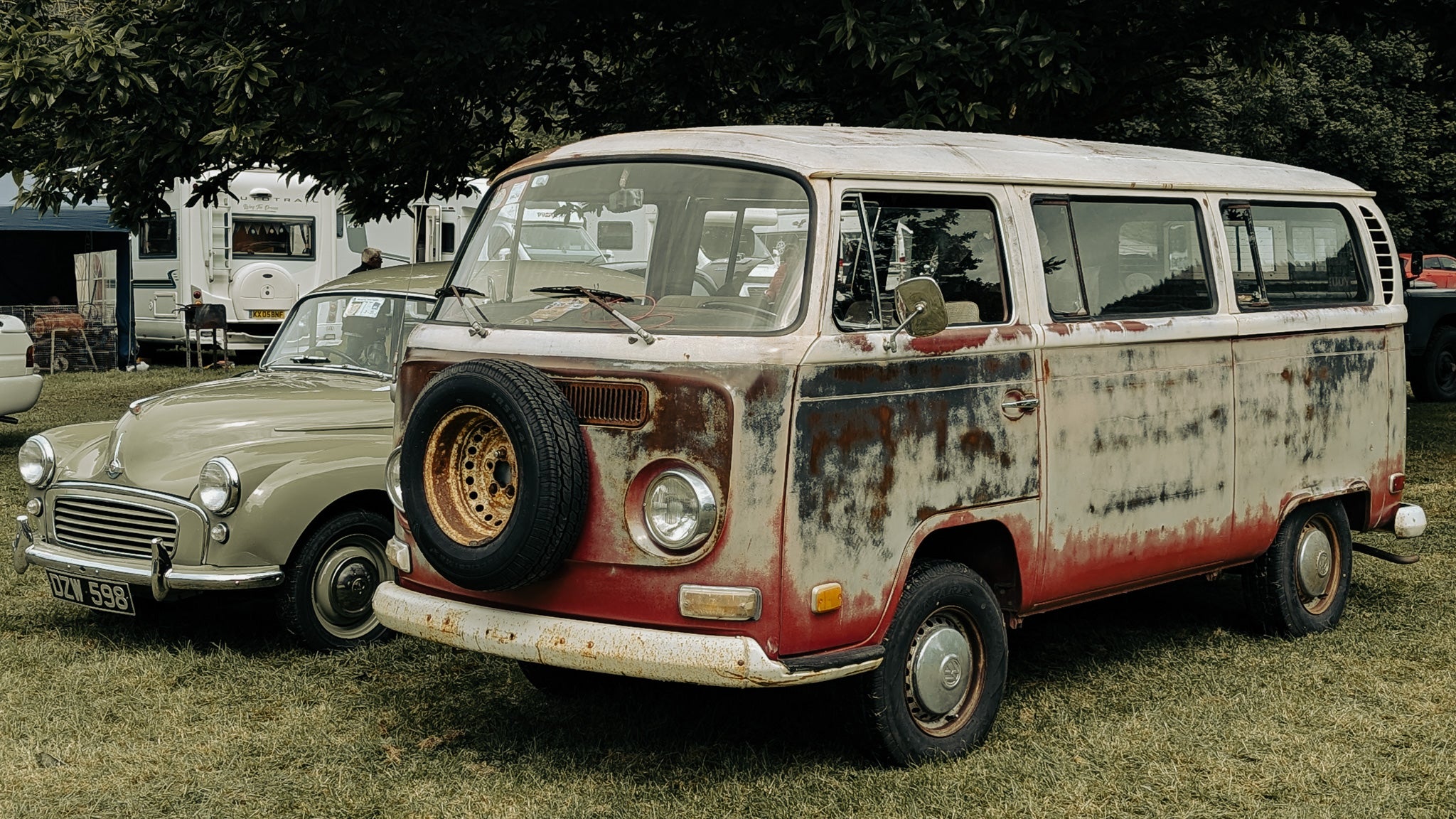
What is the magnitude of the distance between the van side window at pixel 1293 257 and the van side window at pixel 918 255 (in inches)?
64.1

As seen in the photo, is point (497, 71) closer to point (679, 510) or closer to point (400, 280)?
point (400, 280)

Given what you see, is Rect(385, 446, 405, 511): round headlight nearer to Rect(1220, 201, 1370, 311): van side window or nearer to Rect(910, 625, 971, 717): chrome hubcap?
Rect(910, 625, 971, 717): chrome hubcap

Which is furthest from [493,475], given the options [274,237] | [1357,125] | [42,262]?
[1357,125]

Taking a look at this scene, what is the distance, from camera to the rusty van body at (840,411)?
Answer: 4695 mm

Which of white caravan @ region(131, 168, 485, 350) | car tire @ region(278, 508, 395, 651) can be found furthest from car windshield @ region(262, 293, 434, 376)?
white caravan @ region(131, 168, 485, 350)

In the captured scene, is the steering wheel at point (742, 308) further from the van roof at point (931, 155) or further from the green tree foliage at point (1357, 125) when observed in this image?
the green tree foliage at point (1357, 125)

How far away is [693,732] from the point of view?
561cm

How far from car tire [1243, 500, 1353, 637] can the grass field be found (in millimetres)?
122

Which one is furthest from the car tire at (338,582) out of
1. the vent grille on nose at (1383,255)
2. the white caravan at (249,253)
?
the white caravan at (249,253)

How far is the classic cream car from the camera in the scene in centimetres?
651

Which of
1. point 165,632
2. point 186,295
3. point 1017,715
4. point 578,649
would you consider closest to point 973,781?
point 1017,715

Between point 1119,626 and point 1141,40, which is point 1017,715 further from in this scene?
point 1141,40

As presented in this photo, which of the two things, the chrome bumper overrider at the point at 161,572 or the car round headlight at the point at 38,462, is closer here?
the chrome bumper overrider at the point at 161,572

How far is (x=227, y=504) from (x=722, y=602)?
9.22 ft
